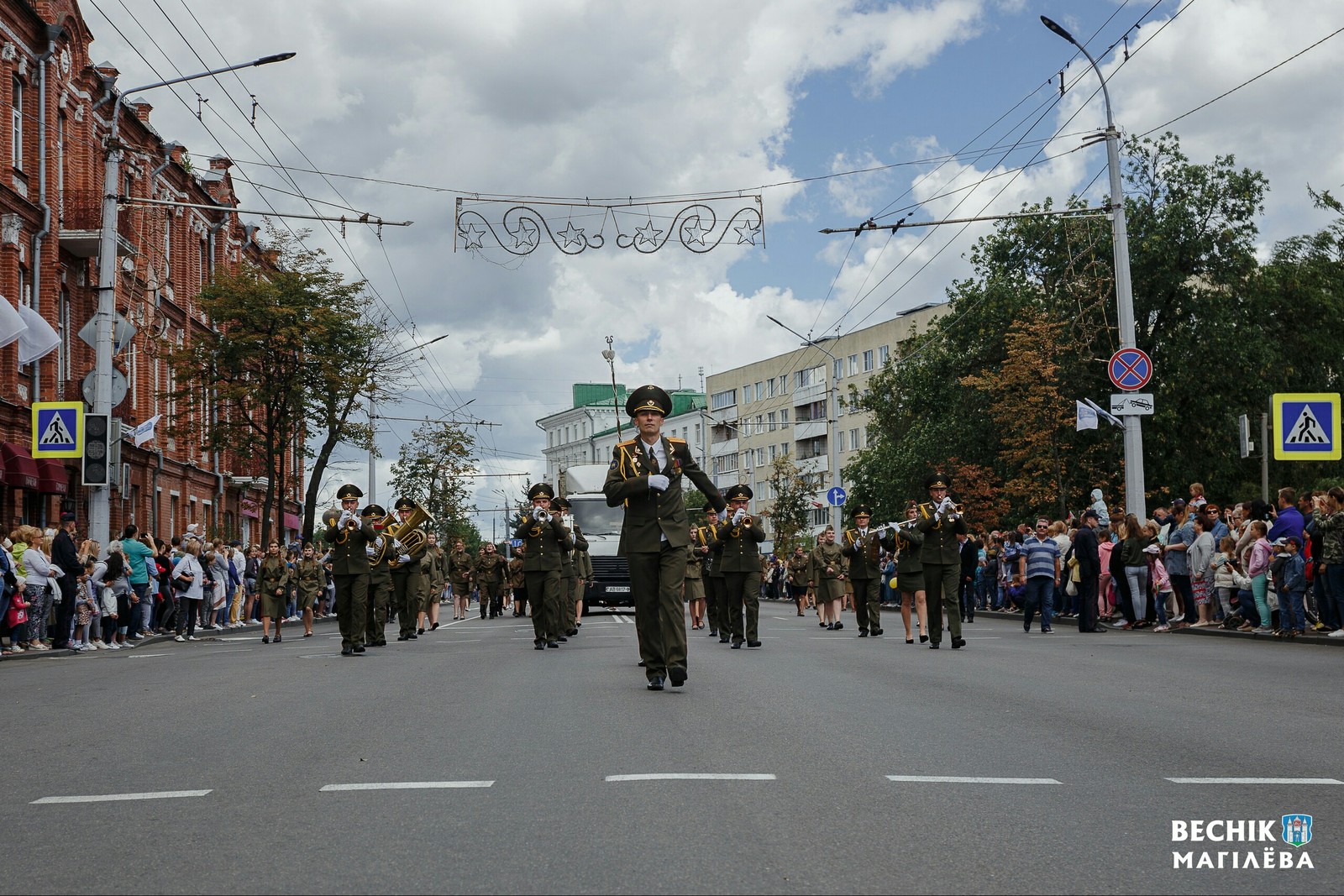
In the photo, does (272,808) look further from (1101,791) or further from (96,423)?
(96,423)

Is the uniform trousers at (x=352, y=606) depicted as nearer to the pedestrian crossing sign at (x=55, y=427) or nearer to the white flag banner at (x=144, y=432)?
the pedestrian crossing sign at (x=55, y=427)

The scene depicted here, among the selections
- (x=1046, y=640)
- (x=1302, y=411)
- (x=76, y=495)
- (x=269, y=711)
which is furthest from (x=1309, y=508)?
(x=76, y=495)

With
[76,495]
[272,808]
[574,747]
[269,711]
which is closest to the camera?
[272,808]

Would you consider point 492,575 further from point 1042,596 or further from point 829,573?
point 1042,596

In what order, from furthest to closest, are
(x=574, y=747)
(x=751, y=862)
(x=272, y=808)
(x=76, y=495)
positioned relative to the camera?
(x=76, y=495) < (x=574, y=747) < (x=272, y=808) < (x=751, y=862)

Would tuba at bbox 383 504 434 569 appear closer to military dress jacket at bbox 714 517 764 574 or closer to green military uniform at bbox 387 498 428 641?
green military uniform at bbox 387 498 428 641

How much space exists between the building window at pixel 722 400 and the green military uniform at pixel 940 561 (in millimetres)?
99801

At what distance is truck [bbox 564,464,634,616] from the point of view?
3641cm

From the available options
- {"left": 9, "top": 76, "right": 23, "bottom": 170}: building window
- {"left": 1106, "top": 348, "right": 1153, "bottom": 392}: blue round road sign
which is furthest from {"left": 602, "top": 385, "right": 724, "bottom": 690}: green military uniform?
{"left": 9, "top": 76, "right": 23, "bottom": 170}: building window

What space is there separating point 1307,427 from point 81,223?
27.2 m

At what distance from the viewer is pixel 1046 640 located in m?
20.9

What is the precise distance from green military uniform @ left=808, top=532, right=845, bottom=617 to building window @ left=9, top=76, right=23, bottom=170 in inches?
749

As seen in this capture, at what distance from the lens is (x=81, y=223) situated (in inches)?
1425

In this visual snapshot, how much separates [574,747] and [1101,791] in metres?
2.75
